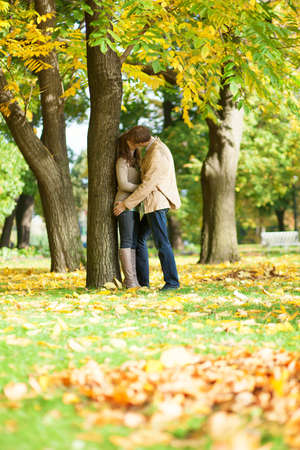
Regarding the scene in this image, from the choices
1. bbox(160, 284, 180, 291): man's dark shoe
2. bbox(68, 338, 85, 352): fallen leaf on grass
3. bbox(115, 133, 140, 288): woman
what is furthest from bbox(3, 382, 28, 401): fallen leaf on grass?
bbox(115, 133, 140, 288): woman

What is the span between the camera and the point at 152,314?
4383 millimetres

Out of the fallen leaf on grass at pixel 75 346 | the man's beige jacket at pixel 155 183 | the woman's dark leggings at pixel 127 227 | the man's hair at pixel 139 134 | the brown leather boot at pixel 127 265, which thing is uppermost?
the man's hair at pixel 139 134

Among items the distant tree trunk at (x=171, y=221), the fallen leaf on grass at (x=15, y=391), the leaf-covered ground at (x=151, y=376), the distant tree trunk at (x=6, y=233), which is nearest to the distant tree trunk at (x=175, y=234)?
the distant tree trunk at (x=171, y=221)

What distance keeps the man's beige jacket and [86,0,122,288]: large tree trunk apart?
485 mm

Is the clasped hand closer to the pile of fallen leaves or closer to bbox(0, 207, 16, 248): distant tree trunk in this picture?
the pile of fallen leaves

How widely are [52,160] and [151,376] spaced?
7.94 m

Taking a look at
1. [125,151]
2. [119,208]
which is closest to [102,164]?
[125,151]

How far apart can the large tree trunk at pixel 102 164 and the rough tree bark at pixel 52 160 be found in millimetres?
3367

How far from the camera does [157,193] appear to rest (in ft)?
19.6

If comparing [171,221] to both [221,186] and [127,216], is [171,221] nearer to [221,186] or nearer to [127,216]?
[221,186]

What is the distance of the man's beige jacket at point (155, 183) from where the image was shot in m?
5.91

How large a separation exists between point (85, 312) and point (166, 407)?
2543mm

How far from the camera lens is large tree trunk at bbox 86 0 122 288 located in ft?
20.9

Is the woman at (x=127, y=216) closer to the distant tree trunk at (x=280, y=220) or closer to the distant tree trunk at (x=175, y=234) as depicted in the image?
the distant tree trunk at (x=175, y=234)
